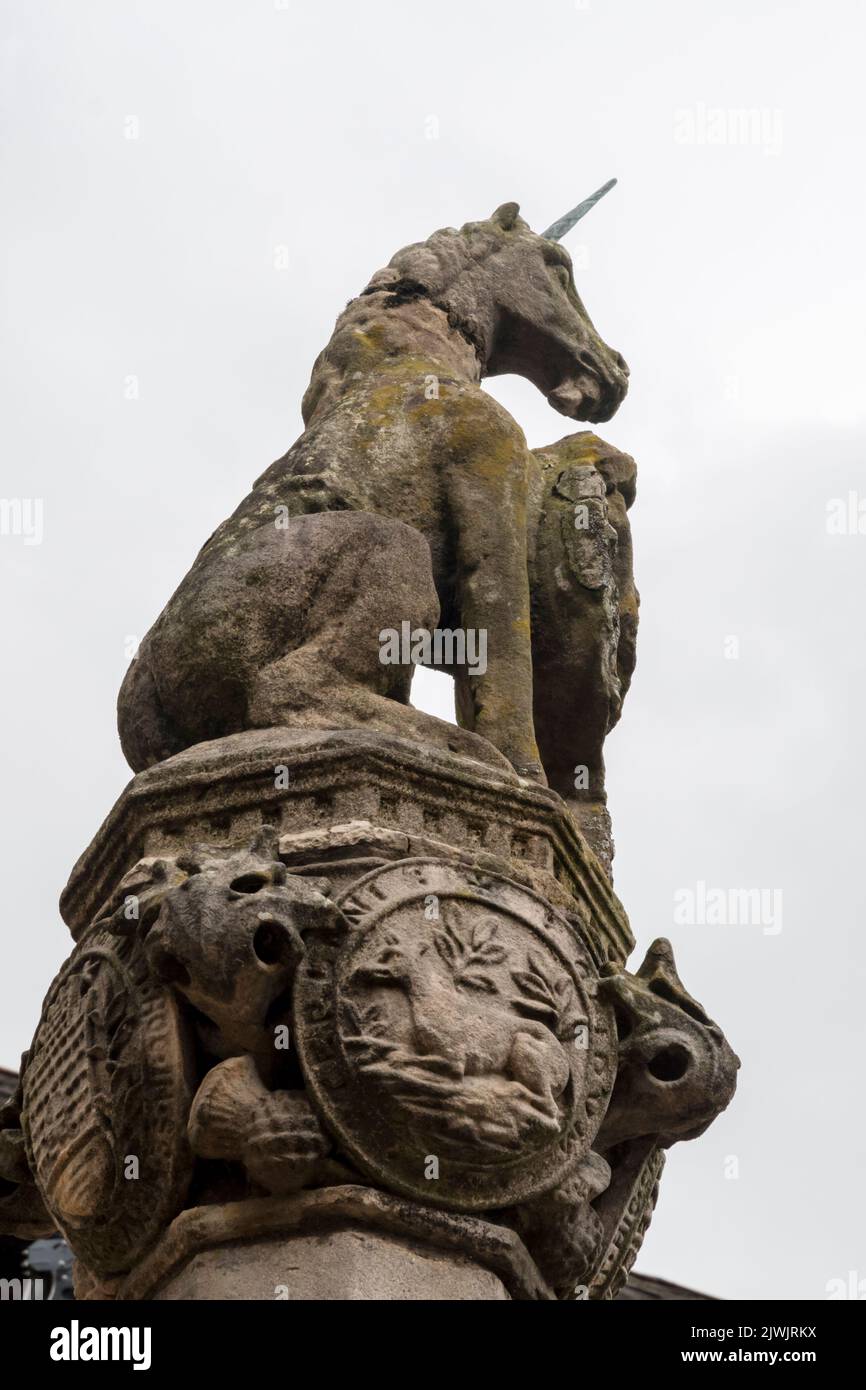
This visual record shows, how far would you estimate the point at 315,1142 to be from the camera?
4.38 m

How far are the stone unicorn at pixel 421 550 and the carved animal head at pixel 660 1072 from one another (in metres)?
0.76

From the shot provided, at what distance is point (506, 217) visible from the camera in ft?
24.7

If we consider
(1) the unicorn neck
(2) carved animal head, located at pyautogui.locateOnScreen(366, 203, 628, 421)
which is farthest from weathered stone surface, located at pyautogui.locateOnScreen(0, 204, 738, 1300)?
(2) carved animal head, located at pyautogui.locateOnScreen(366, 203, 628, 421)

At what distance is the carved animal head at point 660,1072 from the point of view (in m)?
4.94

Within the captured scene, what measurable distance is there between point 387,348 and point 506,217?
108 cm

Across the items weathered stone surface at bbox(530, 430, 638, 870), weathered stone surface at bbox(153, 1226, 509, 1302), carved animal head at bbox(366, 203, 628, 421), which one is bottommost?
weathered stone surface at bbox(153, 1226, 509, 1302)

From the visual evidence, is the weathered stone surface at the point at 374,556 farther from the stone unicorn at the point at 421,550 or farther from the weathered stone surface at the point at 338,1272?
the weathered stone surface at the point at 338,1272

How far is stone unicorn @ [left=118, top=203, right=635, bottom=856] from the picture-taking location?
5.50m

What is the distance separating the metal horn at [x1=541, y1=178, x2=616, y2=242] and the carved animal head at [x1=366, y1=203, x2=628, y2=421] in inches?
11.8

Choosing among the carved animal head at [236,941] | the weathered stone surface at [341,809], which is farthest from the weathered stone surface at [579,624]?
the carved animal head at [236,941]

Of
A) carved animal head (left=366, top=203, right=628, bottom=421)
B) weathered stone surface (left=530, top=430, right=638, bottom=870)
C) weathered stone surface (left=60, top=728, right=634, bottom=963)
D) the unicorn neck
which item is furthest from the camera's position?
carved animal head (left=366, top=203, right=628, bottom=421)

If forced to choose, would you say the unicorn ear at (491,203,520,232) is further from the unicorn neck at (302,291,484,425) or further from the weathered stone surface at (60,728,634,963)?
the weathered stone surface at (60,728,634,963)
